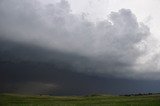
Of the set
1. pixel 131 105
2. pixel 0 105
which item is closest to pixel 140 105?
pixel 131 105

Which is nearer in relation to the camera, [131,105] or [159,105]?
[159,105]

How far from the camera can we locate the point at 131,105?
13638cm

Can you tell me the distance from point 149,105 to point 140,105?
8.21 metres

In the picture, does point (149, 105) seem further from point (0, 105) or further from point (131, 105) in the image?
point (0, 105)

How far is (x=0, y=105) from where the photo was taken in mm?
134250

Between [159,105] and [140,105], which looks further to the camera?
[140,105]

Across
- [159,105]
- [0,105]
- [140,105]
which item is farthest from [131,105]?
[0,105]

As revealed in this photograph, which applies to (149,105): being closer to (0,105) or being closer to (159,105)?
(159,105)

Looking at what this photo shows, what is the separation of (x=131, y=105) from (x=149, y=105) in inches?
355

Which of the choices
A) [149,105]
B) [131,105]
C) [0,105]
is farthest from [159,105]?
[0,105]

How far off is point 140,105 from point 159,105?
1283cm

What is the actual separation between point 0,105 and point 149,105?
2576 inches

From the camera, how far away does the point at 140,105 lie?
138 m
